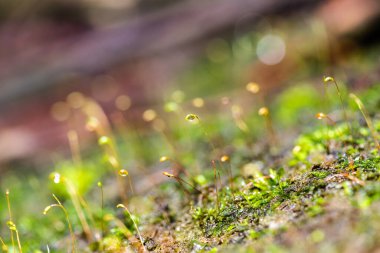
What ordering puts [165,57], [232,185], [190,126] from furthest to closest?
[165,57]
[190,126]
[232,185]

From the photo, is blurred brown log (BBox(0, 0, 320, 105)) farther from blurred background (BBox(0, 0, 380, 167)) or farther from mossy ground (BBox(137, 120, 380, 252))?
mossy ground (BBox(137, 120, 380, 252))

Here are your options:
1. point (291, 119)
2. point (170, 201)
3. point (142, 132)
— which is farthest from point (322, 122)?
point (142, 132)

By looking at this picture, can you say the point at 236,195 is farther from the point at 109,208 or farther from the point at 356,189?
the point at 109,208

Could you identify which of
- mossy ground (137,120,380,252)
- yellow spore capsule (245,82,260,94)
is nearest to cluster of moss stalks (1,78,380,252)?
mossy ground (137,120,380,252)

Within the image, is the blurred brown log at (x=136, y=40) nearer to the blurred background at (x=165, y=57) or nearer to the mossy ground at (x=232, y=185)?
the blurred background at (x=165, y=57)

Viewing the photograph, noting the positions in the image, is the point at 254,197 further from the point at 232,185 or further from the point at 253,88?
the point at 253,88

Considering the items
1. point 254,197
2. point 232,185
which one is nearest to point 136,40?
point 232,185

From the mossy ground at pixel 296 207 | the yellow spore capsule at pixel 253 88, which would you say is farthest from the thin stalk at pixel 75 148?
the yellow spore capsule at pixel 253 88

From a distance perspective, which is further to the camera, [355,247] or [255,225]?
[255,225]

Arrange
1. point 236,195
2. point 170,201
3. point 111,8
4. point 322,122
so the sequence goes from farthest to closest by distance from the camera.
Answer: point 111,8 → point 322,122 → point 170,201 → point 236,195
